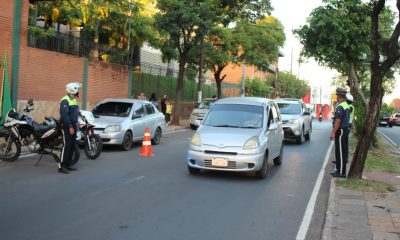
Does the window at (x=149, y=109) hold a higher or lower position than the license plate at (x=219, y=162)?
higher

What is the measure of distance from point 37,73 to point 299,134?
1014cm

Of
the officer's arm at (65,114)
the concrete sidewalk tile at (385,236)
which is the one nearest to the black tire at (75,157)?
the officer's arm at (65,114)

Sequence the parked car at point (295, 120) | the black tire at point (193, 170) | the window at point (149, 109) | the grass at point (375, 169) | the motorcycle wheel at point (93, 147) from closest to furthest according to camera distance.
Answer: the grass at point (375, 169)
the black tire at point (193, 170)
the motorcycle wheel at point (93, 147)
the window at point (149, 109)
the parked car at point (295, 120)

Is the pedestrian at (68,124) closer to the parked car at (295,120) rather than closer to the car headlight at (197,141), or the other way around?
the car headlight at (197,141)

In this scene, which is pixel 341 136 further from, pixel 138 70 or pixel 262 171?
pixel 138 70

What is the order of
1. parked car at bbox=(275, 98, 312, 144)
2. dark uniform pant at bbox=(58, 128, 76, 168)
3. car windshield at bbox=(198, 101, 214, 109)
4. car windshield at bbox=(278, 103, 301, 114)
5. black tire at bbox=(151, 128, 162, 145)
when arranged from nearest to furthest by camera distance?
dark uniform pant at bbox=(58, 128, 76, 168) < black tire at bbox=(151, 128, 162, 145) < parked car at bbox=(275, 98, 312, 144) < car windshield at bbox=(278, 103, 301, 114) < car windshield at bbox=(198, 101, 214, 109)

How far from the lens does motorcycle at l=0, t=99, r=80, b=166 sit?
11.7m

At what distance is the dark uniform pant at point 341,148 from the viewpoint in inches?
454

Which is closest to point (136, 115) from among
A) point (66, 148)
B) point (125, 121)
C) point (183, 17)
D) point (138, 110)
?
point (138, 110)

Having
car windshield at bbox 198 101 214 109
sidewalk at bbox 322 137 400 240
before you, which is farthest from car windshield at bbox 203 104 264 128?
car windshield at bbox 198 101 214 109

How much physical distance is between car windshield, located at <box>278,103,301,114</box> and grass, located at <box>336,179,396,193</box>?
10393 mm

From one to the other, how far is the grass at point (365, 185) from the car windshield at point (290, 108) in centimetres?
1039

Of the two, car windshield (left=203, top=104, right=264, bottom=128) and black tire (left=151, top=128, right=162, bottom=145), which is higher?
car windshield (left=203, top=104, right=264, bottom=128)

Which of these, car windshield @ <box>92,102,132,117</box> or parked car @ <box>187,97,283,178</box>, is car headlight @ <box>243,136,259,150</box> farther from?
car windshield @ <box>92,102,132,117</box>
